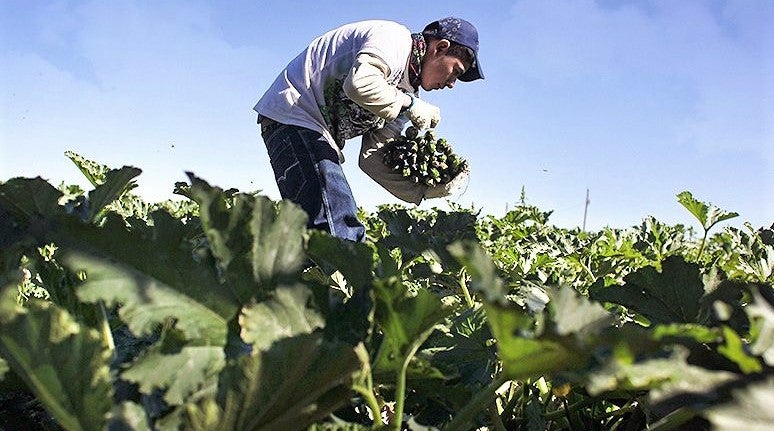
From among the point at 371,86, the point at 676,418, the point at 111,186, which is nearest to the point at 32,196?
the point at 111,186

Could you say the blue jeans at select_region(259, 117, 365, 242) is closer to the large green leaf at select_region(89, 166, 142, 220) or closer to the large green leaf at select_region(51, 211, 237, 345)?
A: the large green leaf at select_region(89, 166, 142, 220)

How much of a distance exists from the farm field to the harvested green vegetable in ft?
11.3

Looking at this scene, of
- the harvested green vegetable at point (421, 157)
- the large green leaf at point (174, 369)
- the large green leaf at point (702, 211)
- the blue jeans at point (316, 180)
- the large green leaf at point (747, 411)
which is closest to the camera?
the large green leaf at point (747, 411)

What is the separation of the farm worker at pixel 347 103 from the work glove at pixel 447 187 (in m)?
0.02

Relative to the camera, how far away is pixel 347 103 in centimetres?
450

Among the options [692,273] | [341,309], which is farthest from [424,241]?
[341,309]

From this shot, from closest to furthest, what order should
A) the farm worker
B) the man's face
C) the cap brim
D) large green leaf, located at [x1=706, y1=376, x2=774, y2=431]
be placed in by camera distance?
large green leaf, located at [x1=706, y1=376, x2=774, y2=431]
the farm worker
the man's face
the cap brim

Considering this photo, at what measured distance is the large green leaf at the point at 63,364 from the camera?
566 millimetres

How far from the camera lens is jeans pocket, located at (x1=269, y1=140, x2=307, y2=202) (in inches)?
171

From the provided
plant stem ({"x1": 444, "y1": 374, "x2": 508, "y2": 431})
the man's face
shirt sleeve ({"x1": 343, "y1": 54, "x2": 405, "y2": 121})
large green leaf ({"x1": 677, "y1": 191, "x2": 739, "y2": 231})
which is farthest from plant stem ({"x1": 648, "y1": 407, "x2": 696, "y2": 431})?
the man's face

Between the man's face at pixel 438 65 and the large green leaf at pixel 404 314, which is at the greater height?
the man's face at pixel 438 65

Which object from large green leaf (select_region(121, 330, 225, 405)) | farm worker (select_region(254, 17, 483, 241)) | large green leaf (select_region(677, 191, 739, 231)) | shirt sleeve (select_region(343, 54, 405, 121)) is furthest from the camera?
farm worker (select_region(254, 17, 483, 241))

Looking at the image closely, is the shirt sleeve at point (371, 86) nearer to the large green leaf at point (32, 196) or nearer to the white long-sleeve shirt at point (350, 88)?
the white long-sleeve shirt at point (350, 88)

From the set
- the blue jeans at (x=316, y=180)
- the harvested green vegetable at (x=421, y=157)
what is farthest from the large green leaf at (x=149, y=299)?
the harvested green vegetable at (x=421, y=157)
